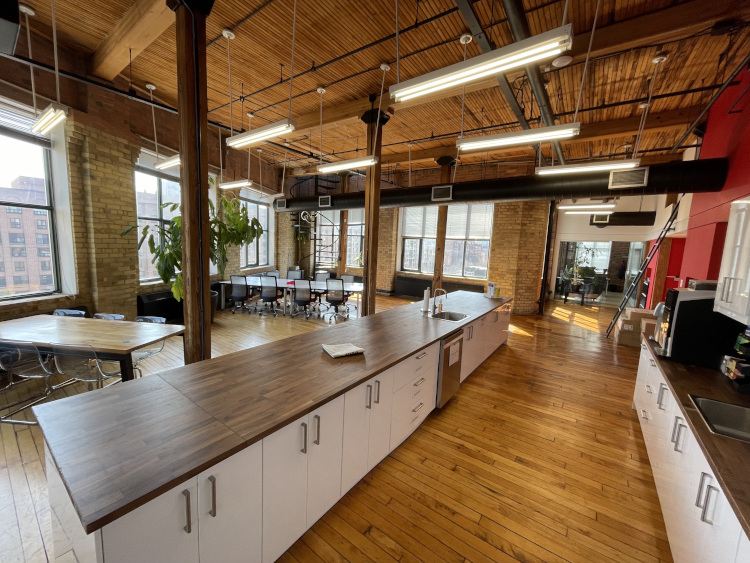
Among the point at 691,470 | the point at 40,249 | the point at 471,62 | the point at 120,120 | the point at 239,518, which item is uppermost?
the point at 120,120

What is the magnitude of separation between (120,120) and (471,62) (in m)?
6.14

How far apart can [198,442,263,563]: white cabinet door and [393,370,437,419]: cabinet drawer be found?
4.16 feet

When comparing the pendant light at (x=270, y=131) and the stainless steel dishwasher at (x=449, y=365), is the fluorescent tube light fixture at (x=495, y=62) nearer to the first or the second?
the pendant light at (x=270, y=131)

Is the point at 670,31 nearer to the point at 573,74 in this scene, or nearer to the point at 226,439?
the point at 573,74

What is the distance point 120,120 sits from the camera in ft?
16.8

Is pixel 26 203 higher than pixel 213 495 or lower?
higher

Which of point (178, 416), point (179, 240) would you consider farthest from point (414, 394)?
point (179, 240)

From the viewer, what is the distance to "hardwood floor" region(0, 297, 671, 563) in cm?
183

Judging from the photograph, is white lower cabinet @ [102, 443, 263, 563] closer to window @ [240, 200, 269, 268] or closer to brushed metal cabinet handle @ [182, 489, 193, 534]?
brushed metal cabinet handle @ [182, 489, 193, 534]

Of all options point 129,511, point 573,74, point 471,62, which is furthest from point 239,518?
point 573,74

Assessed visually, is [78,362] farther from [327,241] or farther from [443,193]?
[327,241]

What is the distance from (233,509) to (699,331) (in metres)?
3.61

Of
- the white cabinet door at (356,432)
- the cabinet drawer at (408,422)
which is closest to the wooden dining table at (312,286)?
the cabinet drawer at (408,422)

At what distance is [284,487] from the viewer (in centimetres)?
158
